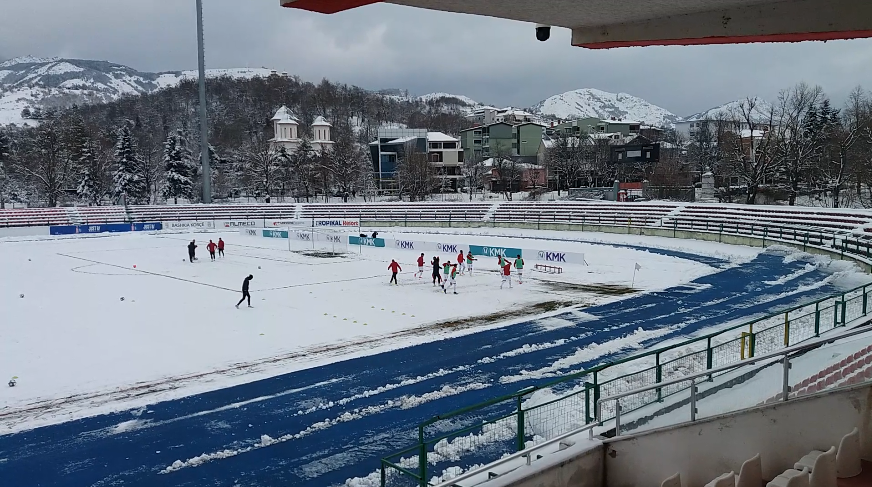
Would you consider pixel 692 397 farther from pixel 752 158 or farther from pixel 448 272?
pixel 752 158

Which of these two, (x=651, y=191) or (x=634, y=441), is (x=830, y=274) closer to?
(x=634, y=441)

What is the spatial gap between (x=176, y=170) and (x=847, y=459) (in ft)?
275

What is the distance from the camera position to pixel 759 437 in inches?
268

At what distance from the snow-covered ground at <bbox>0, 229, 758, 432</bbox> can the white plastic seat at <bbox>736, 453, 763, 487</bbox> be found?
10.6 meters

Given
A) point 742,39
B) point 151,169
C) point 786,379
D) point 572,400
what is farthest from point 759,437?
point 151,169

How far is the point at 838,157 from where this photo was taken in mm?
64000

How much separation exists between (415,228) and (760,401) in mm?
50178

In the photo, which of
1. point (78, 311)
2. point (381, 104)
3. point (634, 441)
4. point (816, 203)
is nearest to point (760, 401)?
point (634, 441)

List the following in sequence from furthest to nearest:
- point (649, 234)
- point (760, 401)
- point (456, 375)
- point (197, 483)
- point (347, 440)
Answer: point (649, 234)
point (456, 375)
point (347, 440)
point (197, 483)
point (760, 401)

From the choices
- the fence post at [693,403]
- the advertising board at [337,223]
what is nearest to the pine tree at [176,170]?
the advertising board at [337,223]

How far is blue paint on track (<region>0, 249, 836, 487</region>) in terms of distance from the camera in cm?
961

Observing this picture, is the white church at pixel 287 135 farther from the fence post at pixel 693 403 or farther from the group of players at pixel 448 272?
the fence post at pixel 693 403

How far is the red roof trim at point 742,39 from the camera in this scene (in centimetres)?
803

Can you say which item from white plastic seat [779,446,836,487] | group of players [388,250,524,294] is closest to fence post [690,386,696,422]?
white plastic seat [779,446,836,487]
